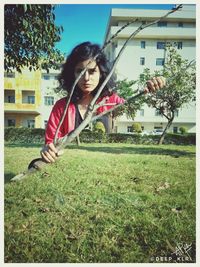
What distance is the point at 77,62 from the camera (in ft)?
6.68

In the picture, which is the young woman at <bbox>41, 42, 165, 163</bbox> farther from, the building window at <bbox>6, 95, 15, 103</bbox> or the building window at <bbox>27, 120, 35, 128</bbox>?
the building window at <bbox>6, 95, 15, 103</bbox>

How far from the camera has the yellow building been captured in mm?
2105

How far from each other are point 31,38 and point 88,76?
59cm

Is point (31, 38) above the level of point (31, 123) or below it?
above

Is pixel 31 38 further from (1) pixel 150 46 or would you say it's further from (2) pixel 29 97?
(1) pixel 150 46

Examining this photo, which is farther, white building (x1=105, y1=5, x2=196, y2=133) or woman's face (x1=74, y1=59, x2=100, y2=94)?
white building (x1=105, y1=5, x2=196, y2=133)

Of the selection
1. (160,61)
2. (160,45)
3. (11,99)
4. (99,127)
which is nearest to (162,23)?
(160,45)

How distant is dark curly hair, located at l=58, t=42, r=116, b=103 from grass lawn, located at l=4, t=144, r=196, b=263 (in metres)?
0.46

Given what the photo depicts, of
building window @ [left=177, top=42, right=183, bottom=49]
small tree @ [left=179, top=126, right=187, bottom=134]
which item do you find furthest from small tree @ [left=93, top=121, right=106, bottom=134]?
building window @ [left=177, top=42, right=183, bottom=49]

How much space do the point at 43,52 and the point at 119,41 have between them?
2.12ft

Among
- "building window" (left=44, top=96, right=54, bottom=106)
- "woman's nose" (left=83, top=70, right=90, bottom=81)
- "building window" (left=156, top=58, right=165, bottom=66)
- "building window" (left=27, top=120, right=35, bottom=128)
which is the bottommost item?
"building window" (left=27, top=120, right=35, bottom=128)

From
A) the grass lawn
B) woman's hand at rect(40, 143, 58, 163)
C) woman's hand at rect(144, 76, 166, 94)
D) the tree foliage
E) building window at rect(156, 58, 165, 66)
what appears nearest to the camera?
woman's hand at rect(40, 143, 58, 163)

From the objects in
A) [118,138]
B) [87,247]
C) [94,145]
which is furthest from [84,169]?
[87,247]
